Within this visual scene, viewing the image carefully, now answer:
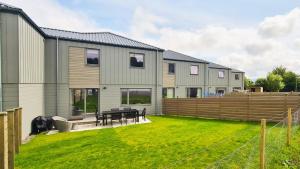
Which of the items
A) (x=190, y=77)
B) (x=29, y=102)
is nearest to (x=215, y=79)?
(x=190, y=77)

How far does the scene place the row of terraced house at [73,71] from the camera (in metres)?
8.86

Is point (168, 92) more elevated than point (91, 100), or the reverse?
point (168, 92)

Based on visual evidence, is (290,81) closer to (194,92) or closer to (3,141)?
(194,92)

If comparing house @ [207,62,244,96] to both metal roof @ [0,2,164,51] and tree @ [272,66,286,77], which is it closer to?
metal roof @ [0,2,164,51]

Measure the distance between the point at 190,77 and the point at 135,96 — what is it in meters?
8.74

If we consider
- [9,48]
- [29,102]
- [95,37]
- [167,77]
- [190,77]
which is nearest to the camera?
[9,48]

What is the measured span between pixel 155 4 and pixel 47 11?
781 centimetres

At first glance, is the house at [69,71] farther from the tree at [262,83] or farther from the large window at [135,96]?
the tree at [262,83]

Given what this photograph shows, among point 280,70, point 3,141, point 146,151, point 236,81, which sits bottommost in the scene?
point 146,151

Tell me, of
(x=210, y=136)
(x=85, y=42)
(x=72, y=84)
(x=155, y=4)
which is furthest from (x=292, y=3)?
(x=72, y=84)

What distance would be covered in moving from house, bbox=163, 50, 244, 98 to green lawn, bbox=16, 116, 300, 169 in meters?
12.1

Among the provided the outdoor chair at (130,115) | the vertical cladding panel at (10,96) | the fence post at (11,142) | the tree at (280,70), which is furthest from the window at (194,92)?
the tree at (280,70)

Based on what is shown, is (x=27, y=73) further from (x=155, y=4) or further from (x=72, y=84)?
(x=155, y=4)

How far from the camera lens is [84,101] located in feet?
Answer: 49.1
